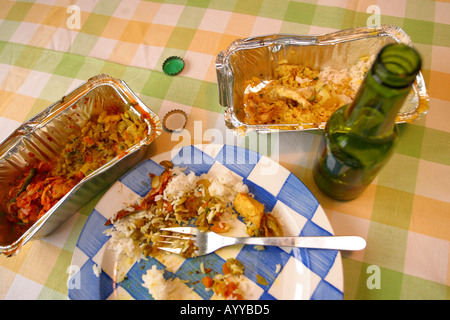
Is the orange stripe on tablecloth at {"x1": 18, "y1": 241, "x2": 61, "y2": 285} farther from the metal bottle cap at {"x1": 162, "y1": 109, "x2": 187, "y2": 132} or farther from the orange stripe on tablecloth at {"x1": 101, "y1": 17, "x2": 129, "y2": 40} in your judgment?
the orange stripe on tablecloth at {"x1": 101, "y1": 17, "x2": 129, "y2": 40}

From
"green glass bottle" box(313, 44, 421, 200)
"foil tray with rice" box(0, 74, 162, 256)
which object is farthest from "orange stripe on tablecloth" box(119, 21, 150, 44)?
"green glass bottle" box(313, 44, 421, 200)

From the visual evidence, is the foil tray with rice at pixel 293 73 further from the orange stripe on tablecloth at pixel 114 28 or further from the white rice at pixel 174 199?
the orange stripe on tablecloth at pixel 114 28

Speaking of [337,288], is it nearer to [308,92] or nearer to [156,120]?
[308,92]

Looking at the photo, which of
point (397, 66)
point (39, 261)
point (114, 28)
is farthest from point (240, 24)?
point (39, 261)

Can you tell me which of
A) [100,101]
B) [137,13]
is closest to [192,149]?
[100,101]

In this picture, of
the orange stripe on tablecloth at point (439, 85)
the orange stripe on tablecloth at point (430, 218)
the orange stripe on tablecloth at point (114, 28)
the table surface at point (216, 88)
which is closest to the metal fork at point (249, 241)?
the table surface at point (216, 88)

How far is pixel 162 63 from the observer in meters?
1.42

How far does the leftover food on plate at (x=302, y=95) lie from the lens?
1.13 m

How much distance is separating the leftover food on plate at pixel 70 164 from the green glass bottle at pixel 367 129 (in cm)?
71

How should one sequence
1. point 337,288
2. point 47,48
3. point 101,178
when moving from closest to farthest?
point 337,288 → point 101,178 → point 47,48

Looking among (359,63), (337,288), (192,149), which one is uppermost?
(359,63)

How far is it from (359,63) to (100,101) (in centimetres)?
110

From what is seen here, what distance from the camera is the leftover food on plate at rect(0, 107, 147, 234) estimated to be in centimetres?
109

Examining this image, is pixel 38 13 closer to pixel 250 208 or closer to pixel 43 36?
pixel 43 36
